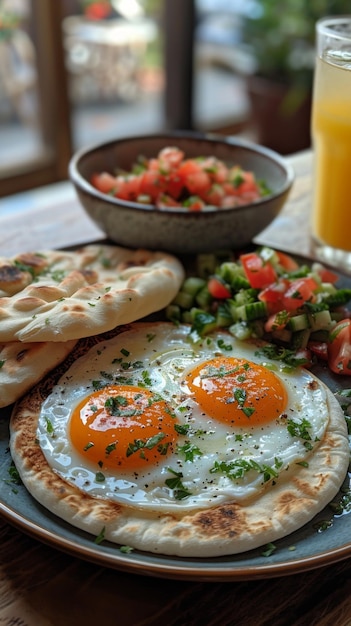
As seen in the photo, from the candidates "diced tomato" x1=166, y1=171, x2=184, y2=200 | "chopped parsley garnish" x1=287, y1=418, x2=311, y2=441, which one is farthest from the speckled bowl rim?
"chopped parsley garnish" x1=287, y1=418, x2=311, y2=441

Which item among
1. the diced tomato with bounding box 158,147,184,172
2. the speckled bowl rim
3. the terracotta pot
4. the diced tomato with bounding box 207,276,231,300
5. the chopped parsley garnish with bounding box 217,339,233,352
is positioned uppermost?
the diced tomato with bounding box 158,147,184,172

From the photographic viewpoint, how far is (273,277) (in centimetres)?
252

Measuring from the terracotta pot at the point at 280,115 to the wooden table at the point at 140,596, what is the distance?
6.18 meters

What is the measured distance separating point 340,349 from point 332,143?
1120 mm

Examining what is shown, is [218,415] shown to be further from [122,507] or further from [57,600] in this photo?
[57,600]

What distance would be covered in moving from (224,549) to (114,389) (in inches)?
23.6

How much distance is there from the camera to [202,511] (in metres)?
1.70

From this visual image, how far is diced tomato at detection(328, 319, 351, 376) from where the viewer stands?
223 cm

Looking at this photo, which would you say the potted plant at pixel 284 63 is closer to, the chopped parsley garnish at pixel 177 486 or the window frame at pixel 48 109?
the window frame at pixel 48 109

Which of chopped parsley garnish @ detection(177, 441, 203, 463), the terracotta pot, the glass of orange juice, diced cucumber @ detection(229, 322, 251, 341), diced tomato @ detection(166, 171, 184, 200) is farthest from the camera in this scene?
the terracotta pot

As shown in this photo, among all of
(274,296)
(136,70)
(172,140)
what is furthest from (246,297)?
(136,70)

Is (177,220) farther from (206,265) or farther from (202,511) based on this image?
(202,511)

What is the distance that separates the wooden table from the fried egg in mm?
195

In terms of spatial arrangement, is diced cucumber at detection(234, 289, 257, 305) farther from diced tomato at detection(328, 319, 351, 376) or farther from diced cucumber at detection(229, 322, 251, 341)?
diced tomato at detection(328, 319, 351, 376)
